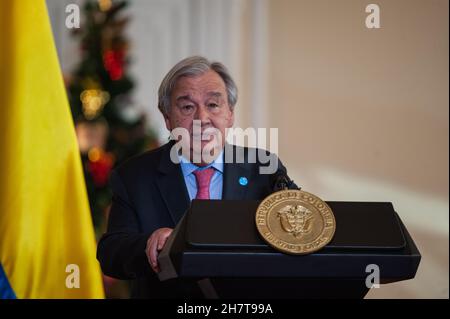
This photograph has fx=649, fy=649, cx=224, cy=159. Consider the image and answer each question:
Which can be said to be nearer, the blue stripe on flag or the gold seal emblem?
the gold seal emblem

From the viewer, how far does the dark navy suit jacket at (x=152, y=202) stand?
5.84 ft

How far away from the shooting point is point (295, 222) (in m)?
1.42

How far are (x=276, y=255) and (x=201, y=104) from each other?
2.18 ft

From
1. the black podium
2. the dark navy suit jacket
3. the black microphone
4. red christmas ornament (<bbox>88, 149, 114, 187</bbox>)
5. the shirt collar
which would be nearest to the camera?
the black podium

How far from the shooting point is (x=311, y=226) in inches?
55.2

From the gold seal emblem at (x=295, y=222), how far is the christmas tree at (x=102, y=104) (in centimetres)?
230

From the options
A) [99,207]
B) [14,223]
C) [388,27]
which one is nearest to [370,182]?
[388,27]

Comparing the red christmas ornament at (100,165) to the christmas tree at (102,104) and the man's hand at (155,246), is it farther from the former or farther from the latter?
the man's hand at (155,246)

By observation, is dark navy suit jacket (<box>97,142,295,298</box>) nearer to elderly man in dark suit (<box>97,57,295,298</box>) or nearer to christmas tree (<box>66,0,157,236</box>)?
elderly man in dark suit (<box>97,57,295,298</box>)

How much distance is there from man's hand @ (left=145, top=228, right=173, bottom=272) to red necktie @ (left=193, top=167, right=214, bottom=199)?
0.35 m

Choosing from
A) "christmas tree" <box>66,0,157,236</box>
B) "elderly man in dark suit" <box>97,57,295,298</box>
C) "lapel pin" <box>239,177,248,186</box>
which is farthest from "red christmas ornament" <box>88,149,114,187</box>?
"lapel pin" <box>239,177,248,186</box>

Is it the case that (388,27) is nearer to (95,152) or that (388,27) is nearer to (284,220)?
(95,152)

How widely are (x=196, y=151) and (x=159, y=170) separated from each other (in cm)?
13

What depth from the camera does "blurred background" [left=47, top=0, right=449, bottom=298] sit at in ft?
10.5
